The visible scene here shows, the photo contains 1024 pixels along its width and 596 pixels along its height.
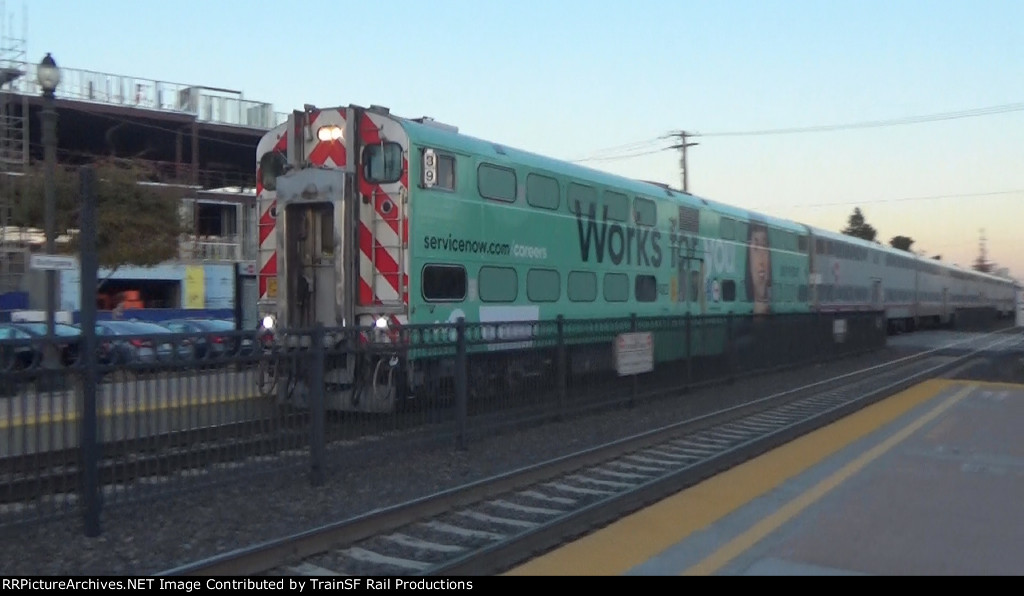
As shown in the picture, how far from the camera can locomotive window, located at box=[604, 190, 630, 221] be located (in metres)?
18.6

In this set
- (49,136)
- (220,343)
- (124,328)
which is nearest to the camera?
(220,343)

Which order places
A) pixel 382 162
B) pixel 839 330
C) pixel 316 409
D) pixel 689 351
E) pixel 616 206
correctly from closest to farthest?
1. pixel 316 409
2. pixel 382 162
3. pixel 689 351
4. pixel 616 206
5. pixel 839 330

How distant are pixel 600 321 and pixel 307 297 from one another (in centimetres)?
422

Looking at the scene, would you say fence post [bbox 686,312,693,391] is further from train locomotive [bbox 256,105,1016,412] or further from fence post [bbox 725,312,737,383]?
fence post [bbox 725,312,737,383]

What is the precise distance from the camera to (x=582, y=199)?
57.9ft

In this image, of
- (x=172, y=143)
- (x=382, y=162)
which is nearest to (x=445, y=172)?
(x=382, y=162)

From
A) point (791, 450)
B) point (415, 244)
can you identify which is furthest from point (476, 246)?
point (791, 450)

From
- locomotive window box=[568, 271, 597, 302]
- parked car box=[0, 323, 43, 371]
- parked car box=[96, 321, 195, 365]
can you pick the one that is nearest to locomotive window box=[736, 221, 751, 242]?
locomotive window box=[568, 271, 597, 302]

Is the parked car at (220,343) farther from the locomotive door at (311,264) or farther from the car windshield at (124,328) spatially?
the car windshield at (124,328)

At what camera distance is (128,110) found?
44062mm

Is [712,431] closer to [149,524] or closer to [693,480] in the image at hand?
[693,480]

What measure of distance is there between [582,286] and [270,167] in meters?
5.86

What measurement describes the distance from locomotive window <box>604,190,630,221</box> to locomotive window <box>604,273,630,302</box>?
108 cm

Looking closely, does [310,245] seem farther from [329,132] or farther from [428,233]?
[428,233]
